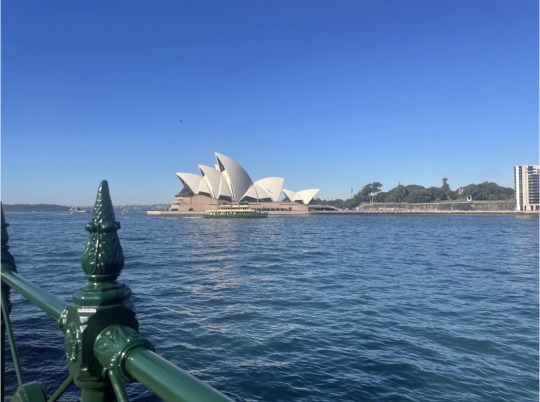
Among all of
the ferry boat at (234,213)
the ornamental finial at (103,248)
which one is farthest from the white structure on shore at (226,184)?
the ornamental finial at (103,248)

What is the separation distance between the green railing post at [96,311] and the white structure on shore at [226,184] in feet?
175

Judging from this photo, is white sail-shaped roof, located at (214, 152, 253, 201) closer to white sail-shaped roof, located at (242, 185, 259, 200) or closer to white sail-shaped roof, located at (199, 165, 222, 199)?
white sail-shaped roof, located at (242, 185, 259, 200)

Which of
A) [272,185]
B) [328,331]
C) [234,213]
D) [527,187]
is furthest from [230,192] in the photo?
[527,187]

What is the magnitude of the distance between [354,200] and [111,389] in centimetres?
10140

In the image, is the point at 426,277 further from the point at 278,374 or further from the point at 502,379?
the point at 278,374

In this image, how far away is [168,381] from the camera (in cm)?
59

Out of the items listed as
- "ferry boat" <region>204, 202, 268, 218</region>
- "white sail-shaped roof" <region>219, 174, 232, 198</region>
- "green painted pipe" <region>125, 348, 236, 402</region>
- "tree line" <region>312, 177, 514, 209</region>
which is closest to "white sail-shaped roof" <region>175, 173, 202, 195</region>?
"white sail-shaped roof" <region>219, 174, 232, 198</region>

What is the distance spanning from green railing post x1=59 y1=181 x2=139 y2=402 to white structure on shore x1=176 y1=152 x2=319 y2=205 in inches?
2099

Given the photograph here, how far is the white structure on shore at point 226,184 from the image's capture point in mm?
56500

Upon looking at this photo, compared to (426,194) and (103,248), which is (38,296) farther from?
(426,194)

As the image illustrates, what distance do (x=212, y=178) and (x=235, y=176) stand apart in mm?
3428

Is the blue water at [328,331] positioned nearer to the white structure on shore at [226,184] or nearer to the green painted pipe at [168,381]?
the green painted pipe at [168,381]

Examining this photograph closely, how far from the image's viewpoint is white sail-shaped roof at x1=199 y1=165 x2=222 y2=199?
56.6 meters

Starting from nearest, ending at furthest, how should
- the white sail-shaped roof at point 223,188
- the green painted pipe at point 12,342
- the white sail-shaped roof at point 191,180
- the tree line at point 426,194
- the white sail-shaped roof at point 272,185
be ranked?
the green painted pipe at point 12,342 → the white sail-shaped roof at point 223,188 → the white sail-shaped roof at point 191,180 → the white sail-shaped roof at point 272,185 → the tree line at point 426,194
